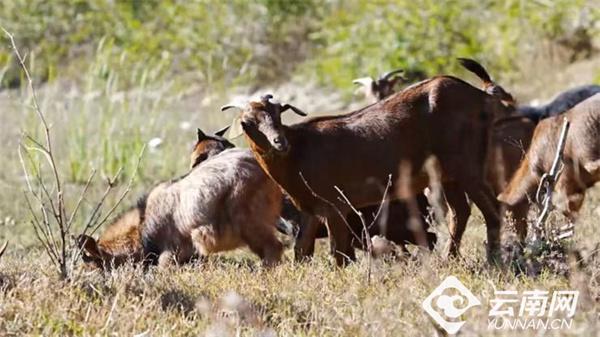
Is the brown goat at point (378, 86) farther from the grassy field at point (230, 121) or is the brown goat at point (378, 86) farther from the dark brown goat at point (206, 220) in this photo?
the dark brown goat at point (206, 220)

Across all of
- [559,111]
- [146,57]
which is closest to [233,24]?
[146,57]

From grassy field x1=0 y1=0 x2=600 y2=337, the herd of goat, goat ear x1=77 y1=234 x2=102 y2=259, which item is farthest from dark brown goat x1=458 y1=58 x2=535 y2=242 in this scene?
goat ear x1=77 y1=234 x2=102 y2=259

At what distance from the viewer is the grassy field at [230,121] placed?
7312 mm

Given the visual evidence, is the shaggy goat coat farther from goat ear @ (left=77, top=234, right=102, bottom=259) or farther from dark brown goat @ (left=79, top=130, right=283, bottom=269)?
goat ear @ (left=77, top=234, right=102, bottom=259)

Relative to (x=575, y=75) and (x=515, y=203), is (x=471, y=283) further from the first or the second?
(x=575, y=75)

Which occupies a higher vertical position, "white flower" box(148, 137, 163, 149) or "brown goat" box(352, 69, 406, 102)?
"brown goat" box(352, 69, 406, 102)

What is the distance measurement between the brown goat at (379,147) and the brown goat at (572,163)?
1.27m

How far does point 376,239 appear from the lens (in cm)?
922

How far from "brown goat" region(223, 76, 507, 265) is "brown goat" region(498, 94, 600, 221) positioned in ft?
4.16

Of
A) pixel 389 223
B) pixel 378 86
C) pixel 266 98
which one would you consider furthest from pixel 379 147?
pixel 378 86

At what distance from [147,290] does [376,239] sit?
205cm

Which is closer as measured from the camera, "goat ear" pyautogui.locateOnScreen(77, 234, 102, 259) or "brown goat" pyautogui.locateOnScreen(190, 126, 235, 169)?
"goat ear" pyautogui.locateOnScreen(77, 234, 102, 259)

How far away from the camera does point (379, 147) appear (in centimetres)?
969

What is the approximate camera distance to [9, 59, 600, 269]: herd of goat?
9.52 m
